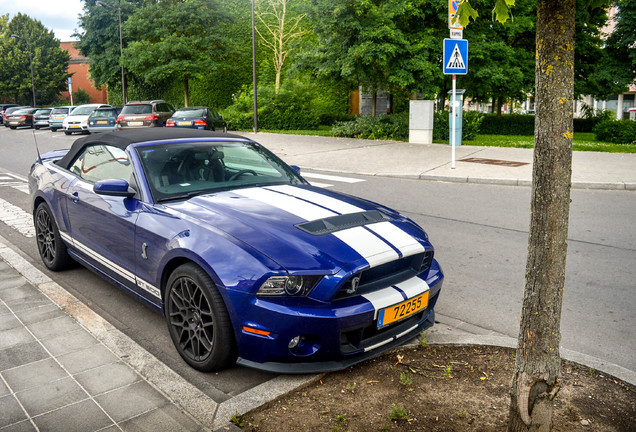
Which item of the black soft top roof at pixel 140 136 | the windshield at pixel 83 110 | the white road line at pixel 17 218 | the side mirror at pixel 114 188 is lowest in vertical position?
the white road line at pixel 17 218

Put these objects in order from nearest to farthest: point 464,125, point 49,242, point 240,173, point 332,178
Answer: point 240,173 < point 49,242 < point 332,178 < point 464,125

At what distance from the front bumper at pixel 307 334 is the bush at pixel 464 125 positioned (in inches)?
684

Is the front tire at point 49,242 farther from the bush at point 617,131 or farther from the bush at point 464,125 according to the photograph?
the bush at point 617,131

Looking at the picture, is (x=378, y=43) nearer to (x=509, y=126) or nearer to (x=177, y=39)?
(x=509, y=126)

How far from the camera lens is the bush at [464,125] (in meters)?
19.9

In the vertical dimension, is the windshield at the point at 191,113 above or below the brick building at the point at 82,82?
below

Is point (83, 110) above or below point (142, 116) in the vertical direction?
above

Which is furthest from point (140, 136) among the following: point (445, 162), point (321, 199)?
point (445, 162)

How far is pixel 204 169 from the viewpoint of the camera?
14.8 feet

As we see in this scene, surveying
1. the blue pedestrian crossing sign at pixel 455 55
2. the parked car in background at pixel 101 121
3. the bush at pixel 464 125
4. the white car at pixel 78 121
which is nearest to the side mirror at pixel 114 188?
the blue pedestrian crossing sign at pixel 455 55

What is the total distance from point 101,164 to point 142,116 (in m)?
21.8

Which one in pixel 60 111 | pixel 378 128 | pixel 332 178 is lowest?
pixel 332 178

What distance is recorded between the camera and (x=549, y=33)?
7.91ft

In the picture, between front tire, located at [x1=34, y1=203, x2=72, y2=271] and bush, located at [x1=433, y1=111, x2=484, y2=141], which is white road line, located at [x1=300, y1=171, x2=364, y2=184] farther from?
bush, located at [x1=433, y1=111, x2=484, y2=141]
